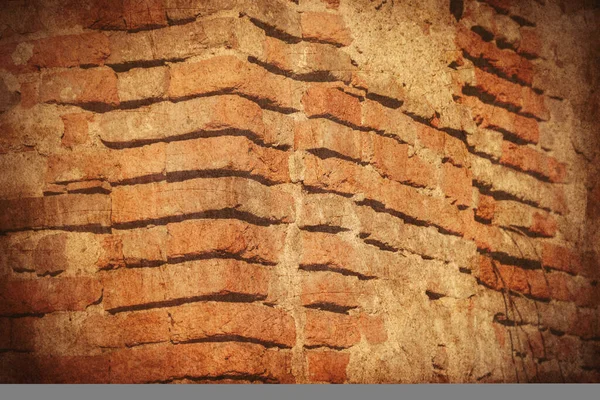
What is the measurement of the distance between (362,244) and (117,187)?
1.71 ft

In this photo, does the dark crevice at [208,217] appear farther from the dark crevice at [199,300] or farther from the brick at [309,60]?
Result: the brick at [309,60]

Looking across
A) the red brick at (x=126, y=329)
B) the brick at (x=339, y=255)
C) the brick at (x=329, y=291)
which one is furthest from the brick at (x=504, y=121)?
the red brick at (x=126, y=329)

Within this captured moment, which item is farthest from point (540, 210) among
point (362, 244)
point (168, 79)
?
point (168, 79)

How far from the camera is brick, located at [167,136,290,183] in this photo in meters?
1.95

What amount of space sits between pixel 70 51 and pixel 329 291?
2.38ft

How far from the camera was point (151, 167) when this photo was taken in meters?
2.00

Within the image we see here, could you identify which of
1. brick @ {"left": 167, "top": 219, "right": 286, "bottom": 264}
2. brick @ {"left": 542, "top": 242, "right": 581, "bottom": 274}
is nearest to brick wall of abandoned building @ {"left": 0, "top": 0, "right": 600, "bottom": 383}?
brick @ {"left": 167, "top": 219, "right": 286, "bottom": 264}

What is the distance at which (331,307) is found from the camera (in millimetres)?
2039

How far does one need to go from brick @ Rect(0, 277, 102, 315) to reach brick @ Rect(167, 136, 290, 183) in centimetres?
29

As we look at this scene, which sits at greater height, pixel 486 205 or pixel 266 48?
pixel 266 48

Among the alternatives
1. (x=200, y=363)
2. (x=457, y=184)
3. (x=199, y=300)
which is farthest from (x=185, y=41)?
(x=457, y=184)

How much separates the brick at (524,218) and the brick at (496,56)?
0.32 m

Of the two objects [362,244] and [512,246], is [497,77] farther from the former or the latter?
[362,244]

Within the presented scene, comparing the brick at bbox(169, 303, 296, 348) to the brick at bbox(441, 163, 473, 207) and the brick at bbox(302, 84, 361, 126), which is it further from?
the brick at bbox(441, 163, 473, 207)
